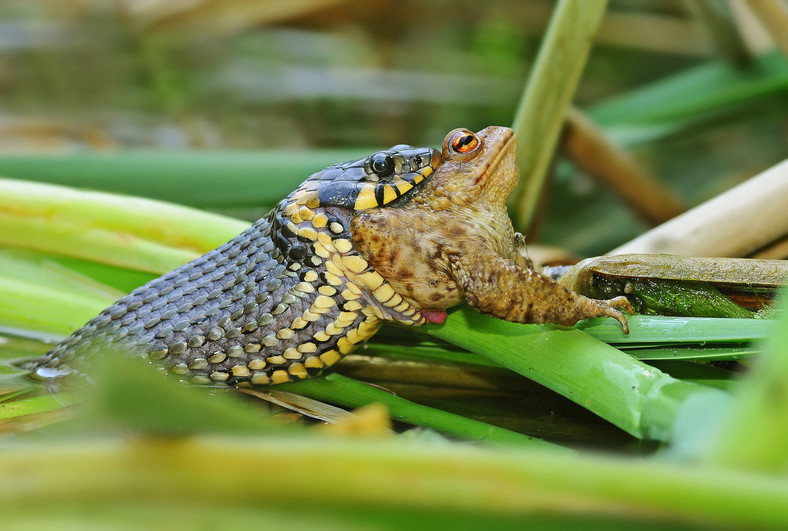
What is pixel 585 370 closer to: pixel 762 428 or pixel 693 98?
pixel 762 428

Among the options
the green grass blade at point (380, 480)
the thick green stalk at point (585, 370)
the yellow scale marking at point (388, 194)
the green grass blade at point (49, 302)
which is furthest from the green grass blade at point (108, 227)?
the green grass blade at point (380, 480)

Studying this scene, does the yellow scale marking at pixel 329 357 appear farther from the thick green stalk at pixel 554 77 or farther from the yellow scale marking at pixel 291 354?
the thick green stalk at pixel 554 77

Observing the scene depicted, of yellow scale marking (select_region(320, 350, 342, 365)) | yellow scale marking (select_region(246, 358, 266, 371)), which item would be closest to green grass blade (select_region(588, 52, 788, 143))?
yellow scale marking (select_region(320, 350, 342, 365))

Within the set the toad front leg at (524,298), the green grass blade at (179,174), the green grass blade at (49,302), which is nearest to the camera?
the toad front leg at (524,298)

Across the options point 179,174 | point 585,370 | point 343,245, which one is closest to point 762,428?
point 585,370

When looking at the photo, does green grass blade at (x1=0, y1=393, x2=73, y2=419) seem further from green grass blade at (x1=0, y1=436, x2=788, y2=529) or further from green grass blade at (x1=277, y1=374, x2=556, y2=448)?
green grass blade at (x1=0, y1=436, x2=788, y2=529)
